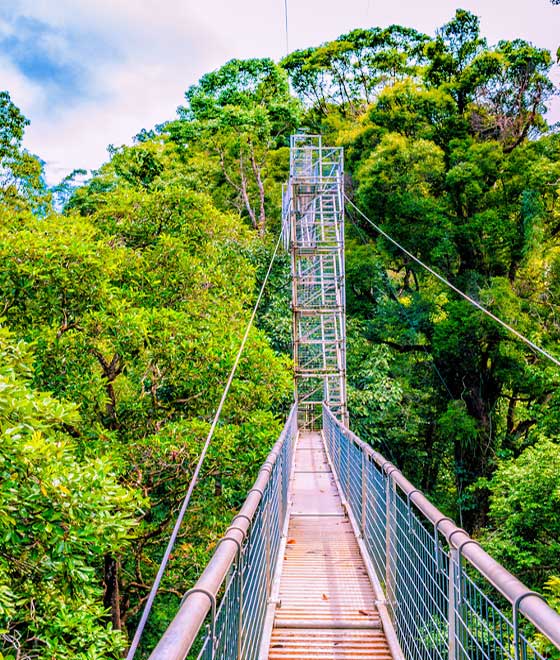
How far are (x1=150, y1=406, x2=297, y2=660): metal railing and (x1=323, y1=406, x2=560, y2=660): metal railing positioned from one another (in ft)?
1.70

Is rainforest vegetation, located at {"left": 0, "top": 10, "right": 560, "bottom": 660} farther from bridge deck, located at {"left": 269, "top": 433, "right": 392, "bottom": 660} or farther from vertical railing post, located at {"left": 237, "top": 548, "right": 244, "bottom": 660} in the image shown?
vertical railing post, located at {"left": 237, "top": 548, "right": 244, "bottom": 660}

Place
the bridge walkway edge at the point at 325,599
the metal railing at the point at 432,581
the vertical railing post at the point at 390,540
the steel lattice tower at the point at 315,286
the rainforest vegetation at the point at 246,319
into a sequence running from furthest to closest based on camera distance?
the steel lattice tower at the point at 315,286
the rainforest vegetation at the point at 246,319
the vertical railing post at the point at 390,540
the bridge walkway edge at the point at 325,599
the metal railing at the point at 432,581

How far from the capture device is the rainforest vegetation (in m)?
3.06

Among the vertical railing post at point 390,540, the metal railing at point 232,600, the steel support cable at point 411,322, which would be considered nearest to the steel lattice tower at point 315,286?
the steel support cable at point 411,322

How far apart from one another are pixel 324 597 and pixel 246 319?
→ 443cm

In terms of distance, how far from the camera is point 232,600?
138 centimetres

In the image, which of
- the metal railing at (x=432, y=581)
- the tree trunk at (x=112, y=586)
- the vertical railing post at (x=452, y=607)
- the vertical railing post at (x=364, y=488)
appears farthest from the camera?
the tree trunk at (x=112, y=586)

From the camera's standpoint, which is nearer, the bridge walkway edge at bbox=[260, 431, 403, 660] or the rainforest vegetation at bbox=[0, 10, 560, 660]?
the bridge walkway edge at bbox=[260, 431, 403, 660]

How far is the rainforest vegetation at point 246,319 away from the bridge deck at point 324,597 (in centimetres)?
96

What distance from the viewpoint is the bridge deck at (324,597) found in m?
2.14

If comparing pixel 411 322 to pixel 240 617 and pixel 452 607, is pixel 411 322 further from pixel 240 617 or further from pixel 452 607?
pixel 240 617

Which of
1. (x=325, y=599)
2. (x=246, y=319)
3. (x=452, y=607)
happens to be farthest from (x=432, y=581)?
(x=246, y=319)

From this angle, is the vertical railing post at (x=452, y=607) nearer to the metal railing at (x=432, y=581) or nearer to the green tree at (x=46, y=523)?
the metal railing at (x=432, y=581)

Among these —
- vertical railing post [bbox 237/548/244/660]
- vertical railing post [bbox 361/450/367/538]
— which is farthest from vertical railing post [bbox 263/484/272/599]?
vertical railing post [bbox 361/450/367/538]
